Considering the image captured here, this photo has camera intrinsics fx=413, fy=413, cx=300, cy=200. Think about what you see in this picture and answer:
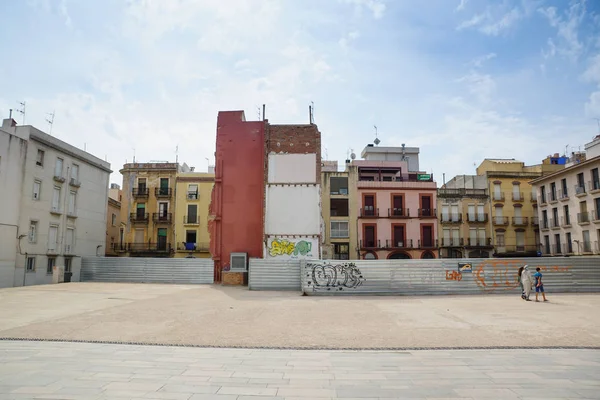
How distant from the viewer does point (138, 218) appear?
51031mm

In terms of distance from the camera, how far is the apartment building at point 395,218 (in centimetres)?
4853

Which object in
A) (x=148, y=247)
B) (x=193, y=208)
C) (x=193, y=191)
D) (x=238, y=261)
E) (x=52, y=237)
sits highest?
(x=193, y=191)

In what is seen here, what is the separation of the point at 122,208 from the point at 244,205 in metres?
26.2

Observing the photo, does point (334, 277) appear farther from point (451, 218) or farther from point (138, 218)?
point (138, 218)

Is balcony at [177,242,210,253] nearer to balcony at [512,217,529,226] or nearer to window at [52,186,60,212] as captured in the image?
window at [52,186,60,212]

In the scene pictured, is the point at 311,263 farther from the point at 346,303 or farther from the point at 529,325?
the point at 529,325

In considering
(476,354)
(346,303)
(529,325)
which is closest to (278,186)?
(346,303)

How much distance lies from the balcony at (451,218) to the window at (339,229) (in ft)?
39.7

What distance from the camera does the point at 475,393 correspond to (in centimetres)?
596

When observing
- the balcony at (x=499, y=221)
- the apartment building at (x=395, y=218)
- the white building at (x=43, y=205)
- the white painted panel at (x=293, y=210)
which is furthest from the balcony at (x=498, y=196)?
the white building at (x=43, y=205)

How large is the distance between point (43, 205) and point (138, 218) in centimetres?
1929

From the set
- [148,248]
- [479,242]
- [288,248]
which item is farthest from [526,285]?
[148,248]

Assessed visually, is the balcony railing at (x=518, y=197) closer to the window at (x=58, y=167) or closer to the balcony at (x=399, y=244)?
the balcony at (x=399, y=244)

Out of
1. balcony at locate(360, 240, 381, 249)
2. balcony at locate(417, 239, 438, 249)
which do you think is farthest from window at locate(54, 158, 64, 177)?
balcony at locate(417, 239, 438, 249)
